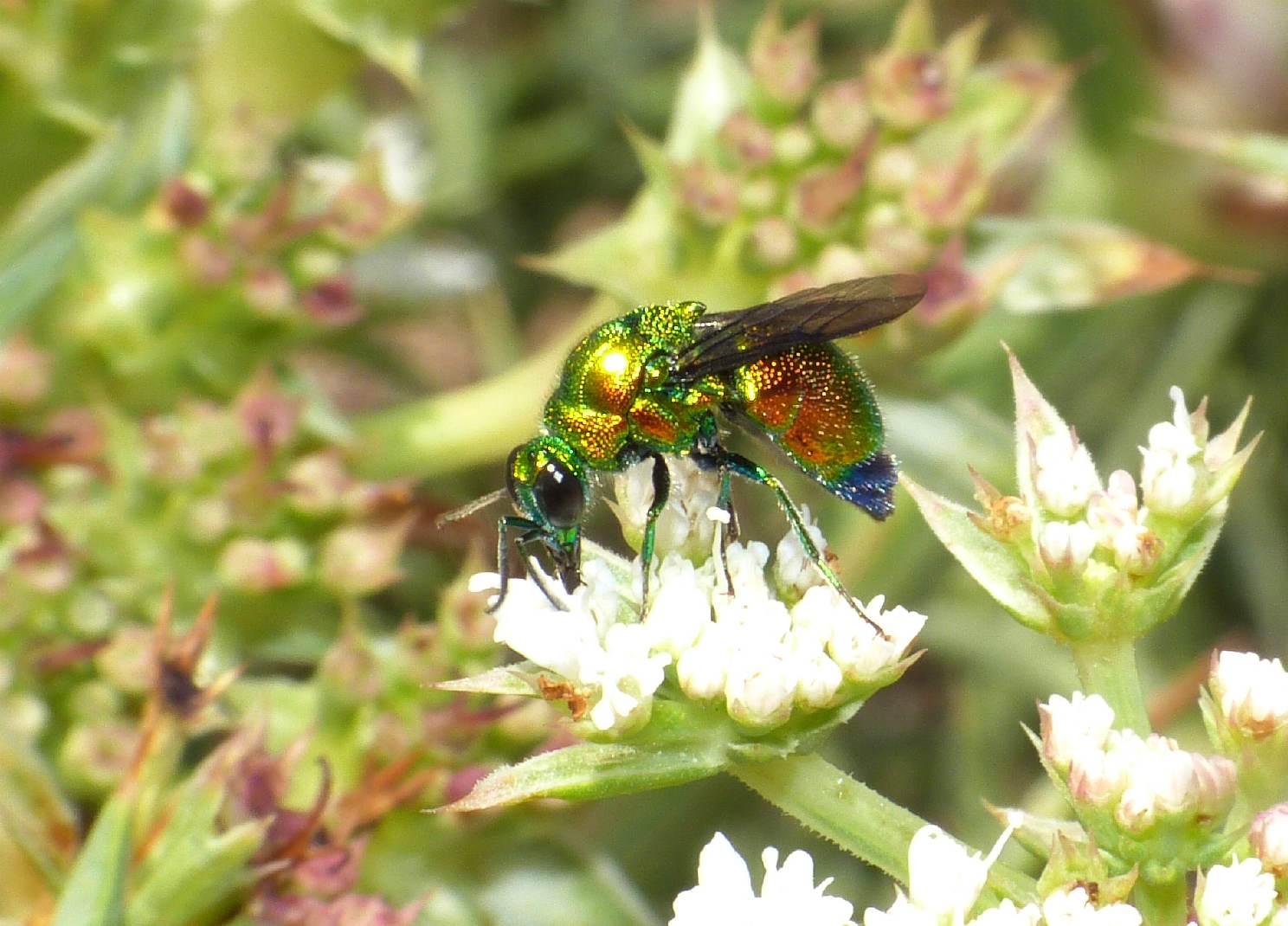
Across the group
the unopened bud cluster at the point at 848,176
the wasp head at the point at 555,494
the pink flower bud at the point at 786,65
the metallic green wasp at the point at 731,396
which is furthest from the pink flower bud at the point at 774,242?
the wasp head at the point at 555,494

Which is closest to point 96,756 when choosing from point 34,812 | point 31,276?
point 34,812

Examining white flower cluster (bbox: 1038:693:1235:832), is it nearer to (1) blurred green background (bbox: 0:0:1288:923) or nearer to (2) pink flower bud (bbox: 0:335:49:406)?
(1) blurred green background (bbox: 0:0:1288:923)

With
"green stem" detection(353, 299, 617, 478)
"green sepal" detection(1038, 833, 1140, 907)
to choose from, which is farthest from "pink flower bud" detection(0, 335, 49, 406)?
"green sepal" detection(1038, 833, 1140, 907)

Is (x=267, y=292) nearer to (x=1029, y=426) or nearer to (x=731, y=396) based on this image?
(x=731, y=396)

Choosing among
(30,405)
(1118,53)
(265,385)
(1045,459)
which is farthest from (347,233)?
(1118,53)

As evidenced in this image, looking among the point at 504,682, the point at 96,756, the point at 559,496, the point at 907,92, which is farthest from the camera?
the point at 907,92

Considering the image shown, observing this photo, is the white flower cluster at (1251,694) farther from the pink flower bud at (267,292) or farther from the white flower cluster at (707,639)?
the pink flower bud at (267,292)

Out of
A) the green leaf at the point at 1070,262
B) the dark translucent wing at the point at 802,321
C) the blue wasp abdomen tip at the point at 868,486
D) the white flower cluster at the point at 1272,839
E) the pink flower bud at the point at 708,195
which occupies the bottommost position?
the white flower cluster at the point at 1272,839
